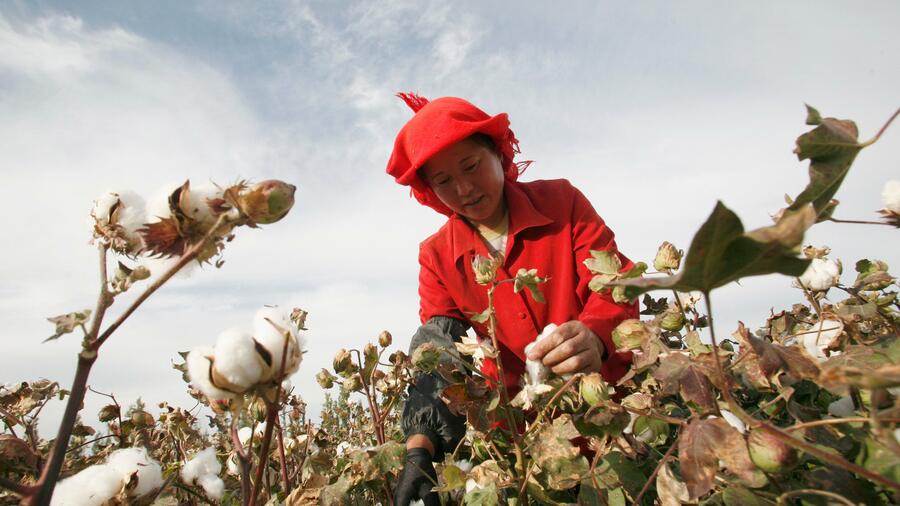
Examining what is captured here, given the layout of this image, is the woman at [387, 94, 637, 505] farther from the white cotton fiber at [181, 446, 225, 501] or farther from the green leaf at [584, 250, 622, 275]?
the green leaf at [584, 250, 622, 275]

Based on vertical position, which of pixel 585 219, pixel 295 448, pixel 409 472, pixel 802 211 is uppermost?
pixel 585 219

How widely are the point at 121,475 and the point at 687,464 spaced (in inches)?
31.8

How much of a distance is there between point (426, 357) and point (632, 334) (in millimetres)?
402

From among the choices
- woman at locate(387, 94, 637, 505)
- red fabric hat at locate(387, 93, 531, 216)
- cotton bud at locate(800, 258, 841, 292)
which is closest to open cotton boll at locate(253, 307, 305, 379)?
woman at locate(387, 94, 637, 505)

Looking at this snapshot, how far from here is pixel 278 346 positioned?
635mm

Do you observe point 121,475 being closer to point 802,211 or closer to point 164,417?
point 164,417

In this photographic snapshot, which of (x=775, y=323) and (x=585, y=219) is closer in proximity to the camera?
(x=775, y=323)

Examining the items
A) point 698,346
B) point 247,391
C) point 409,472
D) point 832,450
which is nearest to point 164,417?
point 409,472

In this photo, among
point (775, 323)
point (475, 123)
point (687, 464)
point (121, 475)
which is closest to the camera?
point (687, 464)

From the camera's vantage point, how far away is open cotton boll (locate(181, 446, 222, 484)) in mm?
1105

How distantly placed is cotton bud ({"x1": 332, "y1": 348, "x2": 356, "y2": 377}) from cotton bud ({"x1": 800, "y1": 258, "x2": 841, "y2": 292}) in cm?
125

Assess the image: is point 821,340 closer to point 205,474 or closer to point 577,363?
point 577,363

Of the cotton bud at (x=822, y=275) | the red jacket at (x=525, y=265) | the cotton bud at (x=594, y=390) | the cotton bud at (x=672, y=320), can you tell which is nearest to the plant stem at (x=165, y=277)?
the cotton bud at (x=594, y=390)

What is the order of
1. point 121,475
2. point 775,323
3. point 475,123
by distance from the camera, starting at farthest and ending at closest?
point 475,123, point 775,323, point 121,475
